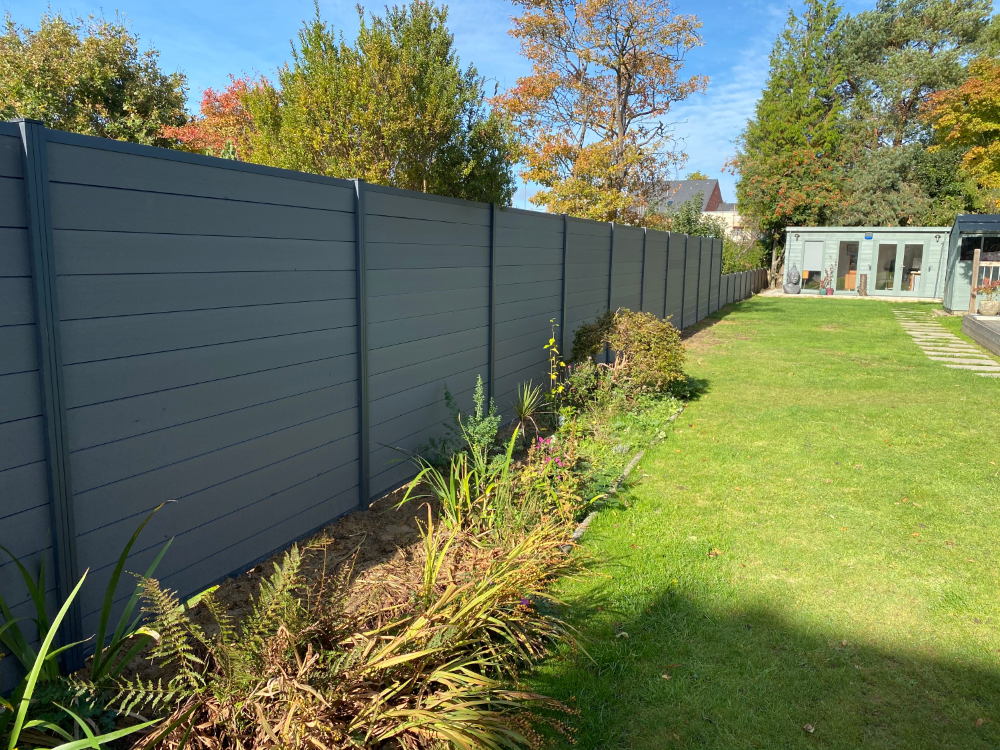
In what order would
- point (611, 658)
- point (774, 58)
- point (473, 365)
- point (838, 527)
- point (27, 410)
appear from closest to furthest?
point (27, 410) < point (611, 658) < point (838, 527) < point (473, 365) < point (774, 58)

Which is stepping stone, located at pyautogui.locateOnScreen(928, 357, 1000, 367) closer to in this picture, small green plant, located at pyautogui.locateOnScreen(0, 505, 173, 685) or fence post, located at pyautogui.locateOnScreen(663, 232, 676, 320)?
fence post, located at pyautogui.locateOnScreen(663, 232, 676, 320)

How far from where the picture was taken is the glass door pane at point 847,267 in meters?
27.5

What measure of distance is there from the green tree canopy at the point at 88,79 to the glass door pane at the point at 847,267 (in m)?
25.2

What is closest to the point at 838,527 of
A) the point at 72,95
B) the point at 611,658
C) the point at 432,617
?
the point at 611,658

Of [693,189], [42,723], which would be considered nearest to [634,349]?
[42,723]

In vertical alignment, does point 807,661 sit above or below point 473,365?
below

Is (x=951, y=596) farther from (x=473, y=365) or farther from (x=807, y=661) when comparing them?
(x=473, y=365)

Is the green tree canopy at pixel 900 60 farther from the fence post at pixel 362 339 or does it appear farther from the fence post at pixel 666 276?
the fence post at pixel 362 339

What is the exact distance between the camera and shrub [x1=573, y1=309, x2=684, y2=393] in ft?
24.8

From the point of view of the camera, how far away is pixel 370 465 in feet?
15.1

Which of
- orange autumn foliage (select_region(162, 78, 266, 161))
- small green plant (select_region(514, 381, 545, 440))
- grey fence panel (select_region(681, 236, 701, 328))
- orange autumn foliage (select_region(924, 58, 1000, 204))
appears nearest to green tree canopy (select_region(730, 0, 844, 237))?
orange autumn foliage (select_region(924, 58, 1000, 204))

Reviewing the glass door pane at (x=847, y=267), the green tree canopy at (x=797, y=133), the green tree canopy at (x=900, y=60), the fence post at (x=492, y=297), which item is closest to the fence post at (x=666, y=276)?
the fence post at (x=492, y=297)

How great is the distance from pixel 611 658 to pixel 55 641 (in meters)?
2.31

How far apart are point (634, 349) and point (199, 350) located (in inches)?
212
